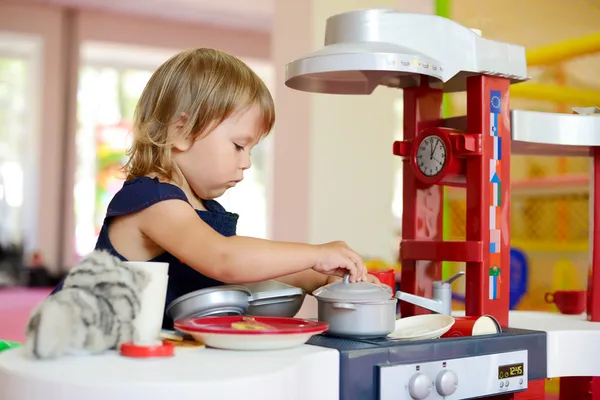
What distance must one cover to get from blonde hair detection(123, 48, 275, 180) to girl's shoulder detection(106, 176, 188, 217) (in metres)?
0.07

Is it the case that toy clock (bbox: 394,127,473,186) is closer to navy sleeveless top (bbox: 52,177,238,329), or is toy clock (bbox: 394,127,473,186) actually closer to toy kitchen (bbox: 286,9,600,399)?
toy kitchen (bbox: 286,9,600,399)

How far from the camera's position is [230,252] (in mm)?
912

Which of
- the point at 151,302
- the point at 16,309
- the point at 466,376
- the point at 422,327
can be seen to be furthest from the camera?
Answer: the point at 16,309

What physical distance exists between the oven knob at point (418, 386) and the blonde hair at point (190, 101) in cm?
43

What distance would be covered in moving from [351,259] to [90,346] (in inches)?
13.9

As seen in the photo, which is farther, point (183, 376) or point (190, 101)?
point (190, 101)

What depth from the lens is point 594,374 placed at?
A: 1.11m

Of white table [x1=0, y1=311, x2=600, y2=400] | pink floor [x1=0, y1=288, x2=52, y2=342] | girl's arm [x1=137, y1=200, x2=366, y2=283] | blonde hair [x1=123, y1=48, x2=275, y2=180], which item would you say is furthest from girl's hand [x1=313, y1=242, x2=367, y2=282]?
pink floor [x1=0, y1=288, x2=52, y2=342]

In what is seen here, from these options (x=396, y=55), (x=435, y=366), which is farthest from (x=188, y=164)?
(x=435, y=366)

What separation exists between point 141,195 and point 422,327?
42 cm

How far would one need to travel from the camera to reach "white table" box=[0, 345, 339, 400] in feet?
2.13

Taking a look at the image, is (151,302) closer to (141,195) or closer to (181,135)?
(141,195)

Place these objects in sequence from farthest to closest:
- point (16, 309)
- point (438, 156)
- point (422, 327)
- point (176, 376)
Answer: point (16, 309)
point (438, 156)
point (422, 327)
point (176, 376)

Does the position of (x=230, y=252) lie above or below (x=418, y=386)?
above
